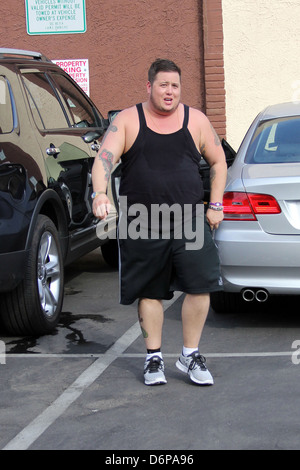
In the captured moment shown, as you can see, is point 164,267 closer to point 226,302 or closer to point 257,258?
point 257,258

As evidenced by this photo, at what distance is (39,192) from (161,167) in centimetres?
139

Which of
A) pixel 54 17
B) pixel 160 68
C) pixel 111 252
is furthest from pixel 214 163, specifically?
pixel 54 17

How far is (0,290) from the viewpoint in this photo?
5.36 metres

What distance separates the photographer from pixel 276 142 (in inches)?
250

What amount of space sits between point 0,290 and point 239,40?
8.41 m

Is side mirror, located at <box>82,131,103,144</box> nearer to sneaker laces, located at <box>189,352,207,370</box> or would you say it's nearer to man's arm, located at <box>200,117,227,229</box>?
man's arm, located at <box>200,117,227,229</box>

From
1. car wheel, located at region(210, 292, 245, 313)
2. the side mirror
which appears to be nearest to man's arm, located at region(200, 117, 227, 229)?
car wheel, located at region(210, 292, 245, 313)

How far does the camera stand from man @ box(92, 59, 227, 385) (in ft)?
15.4

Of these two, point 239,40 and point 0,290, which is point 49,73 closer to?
point 0,290

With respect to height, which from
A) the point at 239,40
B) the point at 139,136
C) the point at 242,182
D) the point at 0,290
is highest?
the point at 239,40

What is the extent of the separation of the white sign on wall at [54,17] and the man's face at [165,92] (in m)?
8.73

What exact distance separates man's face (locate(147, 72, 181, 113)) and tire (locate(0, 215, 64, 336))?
4.89ft
